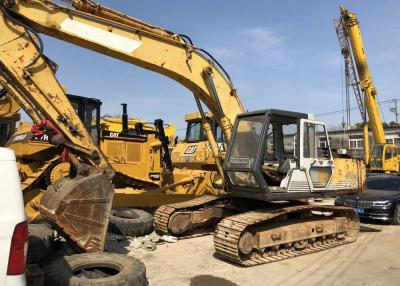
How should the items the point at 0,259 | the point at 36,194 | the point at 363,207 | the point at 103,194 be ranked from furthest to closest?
the point at 363,207 → the point at 36,194 → the point at 103,194 → the point at 0,259

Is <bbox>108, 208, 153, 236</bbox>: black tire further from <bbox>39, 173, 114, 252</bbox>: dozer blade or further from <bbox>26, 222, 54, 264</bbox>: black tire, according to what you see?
<bbox>39, 173, 114, 252</bbox>: dozer blade

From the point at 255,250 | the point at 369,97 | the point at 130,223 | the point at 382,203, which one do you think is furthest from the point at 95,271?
the point at 369,97

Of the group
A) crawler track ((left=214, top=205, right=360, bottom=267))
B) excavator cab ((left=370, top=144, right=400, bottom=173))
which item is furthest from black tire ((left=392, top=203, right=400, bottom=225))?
excavator cab ((left=370, top=144, right=400, bottom=173))

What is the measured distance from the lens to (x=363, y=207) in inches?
464

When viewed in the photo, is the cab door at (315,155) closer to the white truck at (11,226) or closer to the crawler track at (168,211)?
the crawler track at (168,211)

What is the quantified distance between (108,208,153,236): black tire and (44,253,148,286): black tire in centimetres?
292

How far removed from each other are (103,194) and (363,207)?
809 centimetres

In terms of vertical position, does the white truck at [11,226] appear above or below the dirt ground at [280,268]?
above

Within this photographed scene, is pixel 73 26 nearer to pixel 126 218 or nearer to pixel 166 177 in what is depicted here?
pixel 126 218

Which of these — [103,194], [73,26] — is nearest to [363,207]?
[103,194]

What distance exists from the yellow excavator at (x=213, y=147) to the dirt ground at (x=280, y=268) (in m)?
0.35

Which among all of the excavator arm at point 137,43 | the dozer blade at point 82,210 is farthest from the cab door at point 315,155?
the dozer blade at point 82,210

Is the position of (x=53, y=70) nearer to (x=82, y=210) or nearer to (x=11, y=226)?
(x=82, y=210)

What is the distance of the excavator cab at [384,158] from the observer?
2548cm
